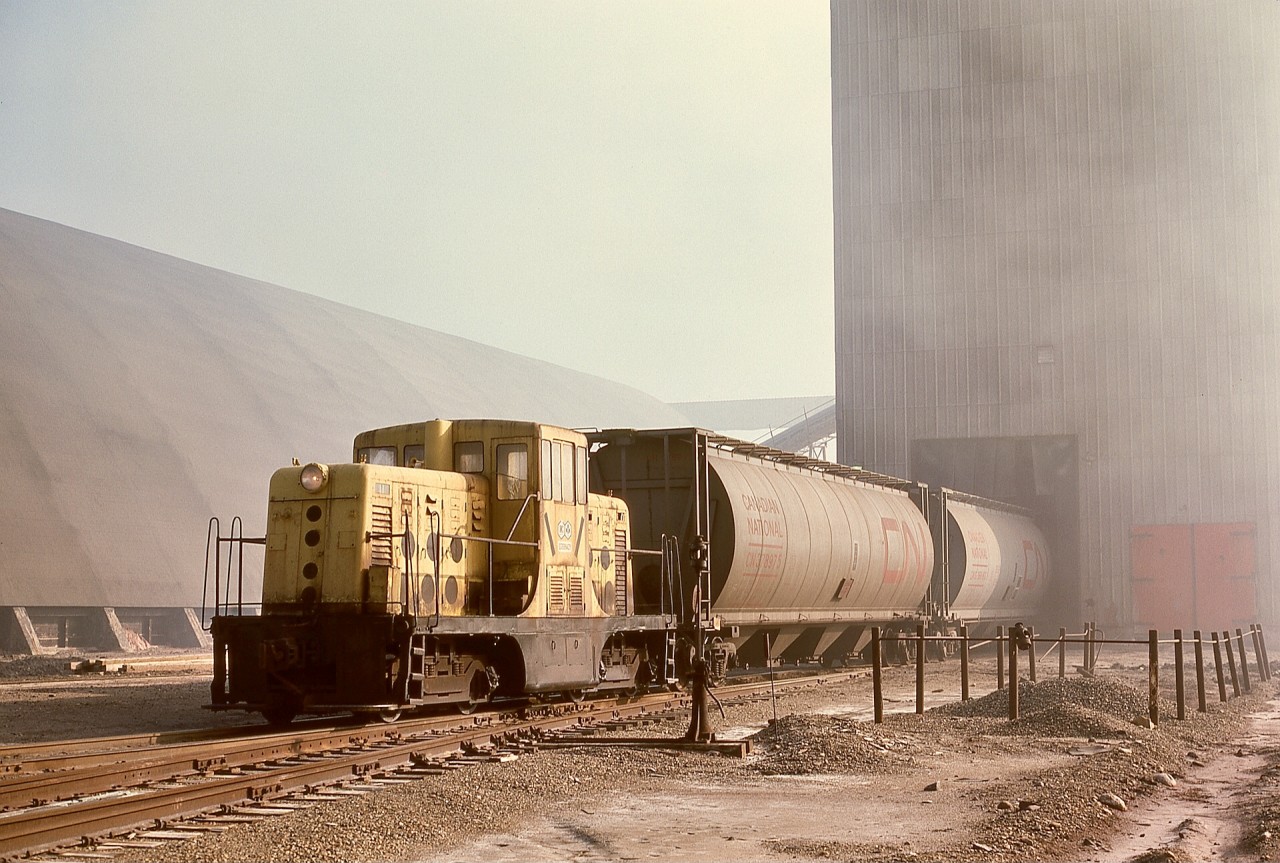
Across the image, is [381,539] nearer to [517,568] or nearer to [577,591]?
[517,568]

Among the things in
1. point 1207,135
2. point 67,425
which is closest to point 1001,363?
point 1207,135

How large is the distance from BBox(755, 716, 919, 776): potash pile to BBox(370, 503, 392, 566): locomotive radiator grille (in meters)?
4.29

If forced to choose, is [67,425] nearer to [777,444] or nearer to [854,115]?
[854,115]

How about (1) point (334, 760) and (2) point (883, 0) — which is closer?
(1) point (334, 760)

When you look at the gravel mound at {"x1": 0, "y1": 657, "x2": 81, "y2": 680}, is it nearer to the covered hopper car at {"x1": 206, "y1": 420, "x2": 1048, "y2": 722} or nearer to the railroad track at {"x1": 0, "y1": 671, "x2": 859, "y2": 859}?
the covered hopper car at {"x1": 206, "y1": 420, "x2": 1048, "y2": 722}

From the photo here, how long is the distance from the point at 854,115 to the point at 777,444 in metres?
17.8

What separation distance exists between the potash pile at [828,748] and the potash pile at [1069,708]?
204cm

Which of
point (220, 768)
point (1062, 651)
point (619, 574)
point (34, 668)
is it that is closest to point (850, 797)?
point (220, 768)

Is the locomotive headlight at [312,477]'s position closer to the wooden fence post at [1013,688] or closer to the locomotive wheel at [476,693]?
the locomotive wheel at [476,693]

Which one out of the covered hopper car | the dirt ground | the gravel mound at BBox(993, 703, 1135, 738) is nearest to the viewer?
the dirt ground

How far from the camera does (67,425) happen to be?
37.5m

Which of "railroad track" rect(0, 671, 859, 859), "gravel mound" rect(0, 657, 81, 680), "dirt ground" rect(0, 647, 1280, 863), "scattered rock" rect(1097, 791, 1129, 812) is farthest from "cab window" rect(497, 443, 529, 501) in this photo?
"gravel mound" rect(0, 657, 81, 680)

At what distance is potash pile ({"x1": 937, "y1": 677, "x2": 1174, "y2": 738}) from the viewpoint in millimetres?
14484

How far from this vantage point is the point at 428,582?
14.2 meters
